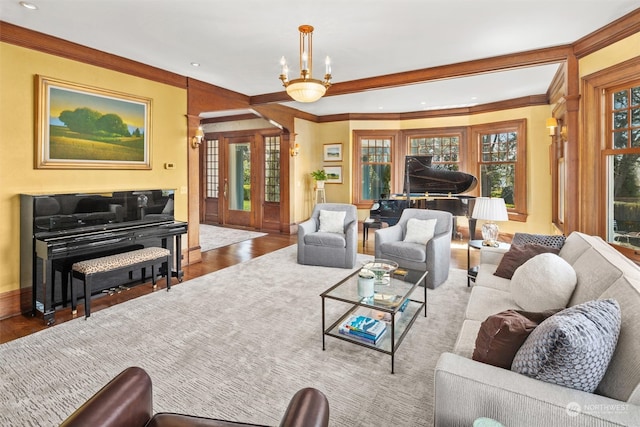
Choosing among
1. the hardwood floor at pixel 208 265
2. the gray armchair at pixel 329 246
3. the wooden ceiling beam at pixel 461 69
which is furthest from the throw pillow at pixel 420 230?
the wooden ceiling beam at pixel 461 69

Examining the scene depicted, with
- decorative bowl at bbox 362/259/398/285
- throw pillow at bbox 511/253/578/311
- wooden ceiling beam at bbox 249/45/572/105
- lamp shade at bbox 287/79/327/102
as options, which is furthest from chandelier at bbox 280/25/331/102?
throw pillow at bbox 511/253/578/311

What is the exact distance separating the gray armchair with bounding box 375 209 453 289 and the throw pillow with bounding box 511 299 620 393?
2707mm

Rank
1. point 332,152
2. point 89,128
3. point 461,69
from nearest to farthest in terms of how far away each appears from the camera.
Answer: point 89,128
point 461,69
point 332,152

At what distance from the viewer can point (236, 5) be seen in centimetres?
296

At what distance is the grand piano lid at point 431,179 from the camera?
267 inches

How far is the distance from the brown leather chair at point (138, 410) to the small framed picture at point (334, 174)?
25.1 feet

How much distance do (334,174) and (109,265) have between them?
6108 mm

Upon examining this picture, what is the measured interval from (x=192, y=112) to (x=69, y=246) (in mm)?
2739

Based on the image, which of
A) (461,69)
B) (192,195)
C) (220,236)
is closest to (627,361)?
(461,69)

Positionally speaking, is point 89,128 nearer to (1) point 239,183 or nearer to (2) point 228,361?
(2) point 228,361

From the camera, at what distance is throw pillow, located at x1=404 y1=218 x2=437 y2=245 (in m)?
4.48

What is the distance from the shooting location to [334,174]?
8828mm

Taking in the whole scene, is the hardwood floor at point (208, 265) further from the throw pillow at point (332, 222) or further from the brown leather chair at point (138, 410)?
the brown leather chair at point (138, 410)

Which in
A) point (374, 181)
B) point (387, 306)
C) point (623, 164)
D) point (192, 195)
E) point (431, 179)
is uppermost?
point (374, 181)
